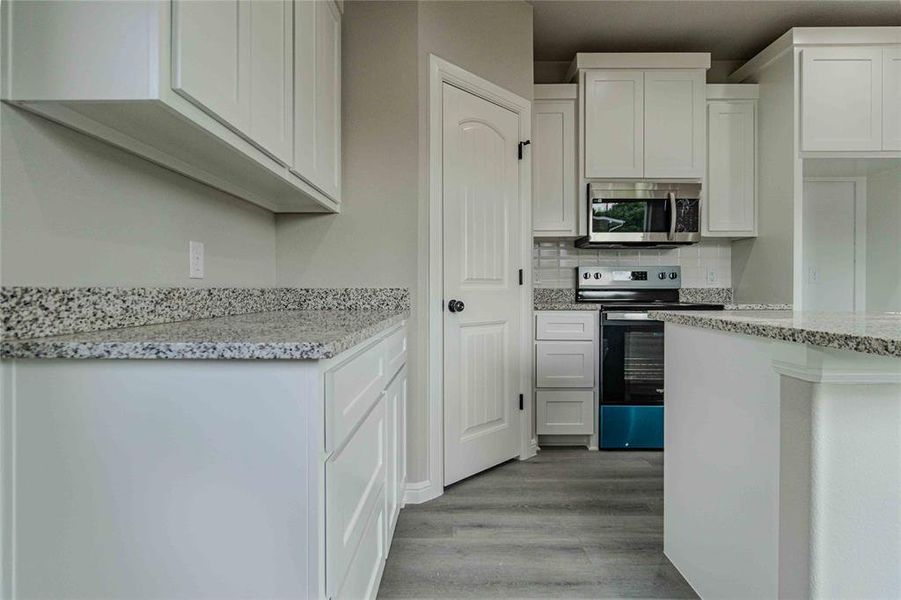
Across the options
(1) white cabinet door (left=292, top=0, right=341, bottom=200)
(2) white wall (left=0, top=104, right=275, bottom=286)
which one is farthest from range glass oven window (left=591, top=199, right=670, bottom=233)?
(2) white wall (left=0, top=104, right=275, bottom=286)

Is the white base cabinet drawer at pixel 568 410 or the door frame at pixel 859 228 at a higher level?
the door frame at pixel 859 228

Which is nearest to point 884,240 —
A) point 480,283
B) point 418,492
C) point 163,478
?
point 480,283

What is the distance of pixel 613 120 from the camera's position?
3.08m

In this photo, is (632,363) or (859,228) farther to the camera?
(859,228)

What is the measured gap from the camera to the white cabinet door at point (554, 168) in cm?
311

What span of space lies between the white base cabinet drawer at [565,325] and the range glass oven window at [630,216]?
63 cm

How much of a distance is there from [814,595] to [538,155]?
8.89 ft

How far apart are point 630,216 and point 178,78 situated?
111 inches

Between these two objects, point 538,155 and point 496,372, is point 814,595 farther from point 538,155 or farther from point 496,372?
point 538,155

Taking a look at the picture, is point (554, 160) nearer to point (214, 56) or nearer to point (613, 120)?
point (613, 120)

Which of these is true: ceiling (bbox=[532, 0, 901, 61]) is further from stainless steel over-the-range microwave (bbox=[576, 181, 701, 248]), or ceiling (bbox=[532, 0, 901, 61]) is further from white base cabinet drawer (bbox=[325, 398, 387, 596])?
white base cabinet drawer (bbox=[325, 398, 387, 596])

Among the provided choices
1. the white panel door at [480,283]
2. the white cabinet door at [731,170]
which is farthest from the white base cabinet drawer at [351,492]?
the white cabinet door at [731,170]

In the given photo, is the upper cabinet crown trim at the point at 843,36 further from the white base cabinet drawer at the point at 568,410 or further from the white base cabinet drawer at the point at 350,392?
the white base cabinet drawer at the point at 350,392

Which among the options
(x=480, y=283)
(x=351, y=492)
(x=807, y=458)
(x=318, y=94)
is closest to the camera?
(x=807, y=458)
